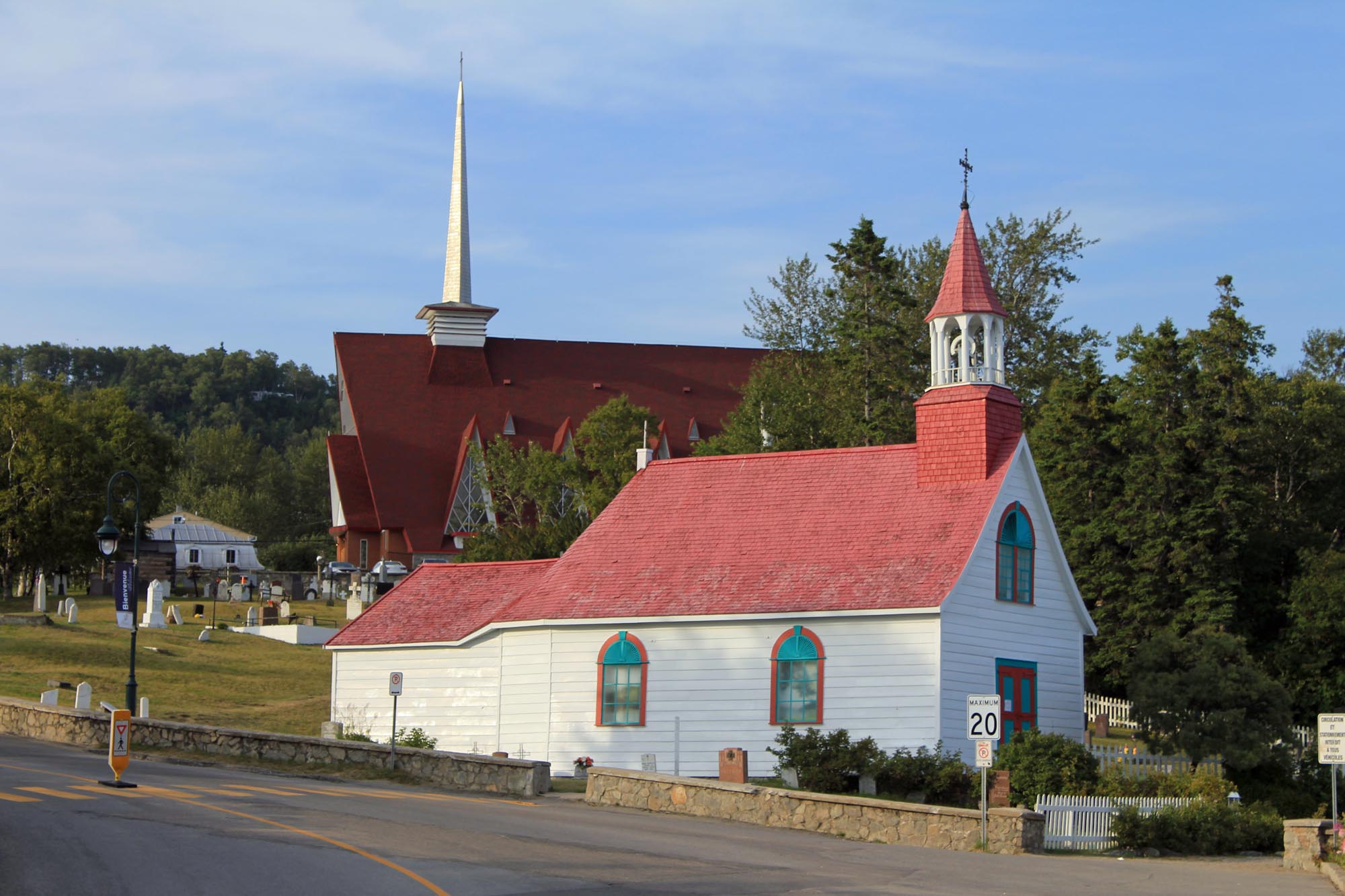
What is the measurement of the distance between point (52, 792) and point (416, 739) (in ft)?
41.2

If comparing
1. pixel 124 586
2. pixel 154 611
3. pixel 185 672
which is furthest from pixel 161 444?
pixel 124 586

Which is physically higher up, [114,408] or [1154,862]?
[114,408]

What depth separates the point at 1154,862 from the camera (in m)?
24.7

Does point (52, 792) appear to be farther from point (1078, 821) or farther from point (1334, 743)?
point (1334, 743)

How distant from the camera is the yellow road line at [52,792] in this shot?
2359 centimetres

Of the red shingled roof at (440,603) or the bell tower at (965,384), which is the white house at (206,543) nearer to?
the red shingled roof at (440,603)

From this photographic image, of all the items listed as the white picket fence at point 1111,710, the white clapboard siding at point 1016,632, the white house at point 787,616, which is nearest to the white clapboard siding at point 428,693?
the white house at point 787,616

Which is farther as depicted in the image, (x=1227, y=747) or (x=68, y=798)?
(x=1227, y=747)

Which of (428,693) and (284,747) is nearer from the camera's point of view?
(284,747)

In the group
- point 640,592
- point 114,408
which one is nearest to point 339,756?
point 640,592

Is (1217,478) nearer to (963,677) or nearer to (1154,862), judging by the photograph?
(963,677)

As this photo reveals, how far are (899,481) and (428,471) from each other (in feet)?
140

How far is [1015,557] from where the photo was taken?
34.3 m

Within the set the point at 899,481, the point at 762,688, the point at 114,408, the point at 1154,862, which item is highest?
the point at 114,408
